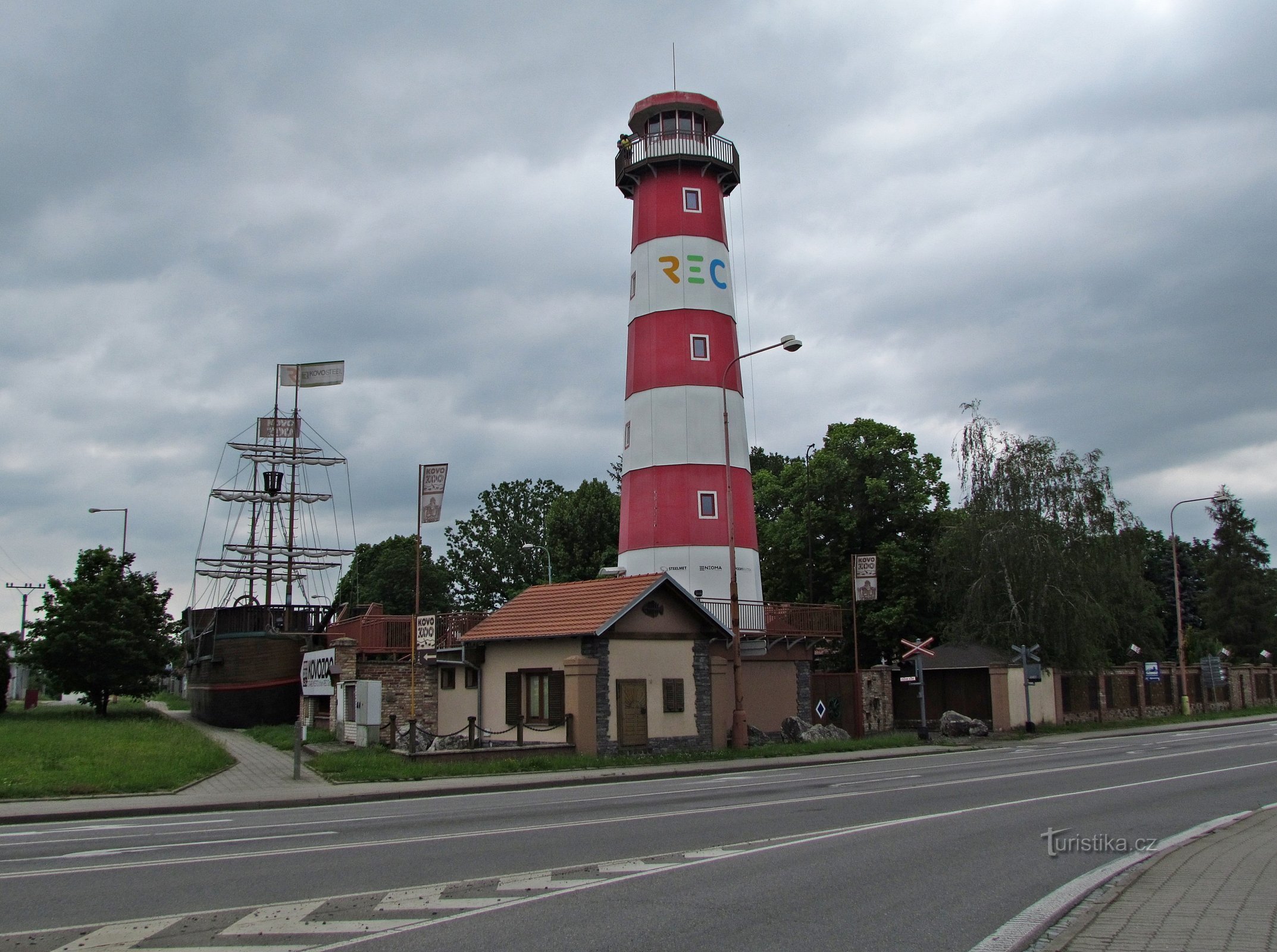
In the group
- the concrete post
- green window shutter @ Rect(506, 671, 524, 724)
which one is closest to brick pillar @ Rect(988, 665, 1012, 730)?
the concrete post

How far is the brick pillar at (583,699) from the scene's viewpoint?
24531mm

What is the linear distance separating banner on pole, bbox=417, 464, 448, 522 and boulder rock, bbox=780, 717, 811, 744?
478 inches

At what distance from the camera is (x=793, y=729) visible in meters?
30.4

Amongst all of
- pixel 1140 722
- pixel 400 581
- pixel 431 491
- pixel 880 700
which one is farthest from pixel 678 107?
pixel 400 581

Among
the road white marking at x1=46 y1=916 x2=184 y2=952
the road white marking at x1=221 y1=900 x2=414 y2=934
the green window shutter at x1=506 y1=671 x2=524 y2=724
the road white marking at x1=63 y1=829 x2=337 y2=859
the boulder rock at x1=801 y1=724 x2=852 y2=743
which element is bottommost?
the boulder rock at x1=801 y1=724 x2=852 y2=743

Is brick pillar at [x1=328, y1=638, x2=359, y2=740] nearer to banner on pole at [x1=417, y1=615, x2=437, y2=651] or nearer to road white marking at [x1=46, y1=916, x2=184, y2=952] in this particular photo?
banner on pole at [x1=417, y1=615, x2=437, y2=651]

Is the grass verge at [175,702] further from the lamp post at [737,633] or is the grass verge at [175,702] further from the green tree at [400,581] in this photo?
the lamp post at [737,633]

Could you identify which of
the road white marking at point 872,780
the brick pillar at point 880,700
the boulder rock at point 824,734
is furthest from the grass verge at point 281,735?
the brick pillar at point 880,700

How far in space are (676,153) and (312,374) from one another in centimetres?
2524

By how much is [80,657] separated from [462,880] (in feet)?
105

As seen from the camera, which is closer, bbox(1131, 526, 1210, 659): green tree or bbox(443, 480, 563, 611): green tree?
bbox(443, 480, 563, 611): green tree

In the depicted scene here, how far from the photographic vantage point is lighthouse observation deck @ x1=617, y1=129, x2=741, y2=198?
3412 centimetres

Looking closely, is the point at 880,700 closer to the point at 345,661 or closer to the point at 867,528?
the point at 867,528

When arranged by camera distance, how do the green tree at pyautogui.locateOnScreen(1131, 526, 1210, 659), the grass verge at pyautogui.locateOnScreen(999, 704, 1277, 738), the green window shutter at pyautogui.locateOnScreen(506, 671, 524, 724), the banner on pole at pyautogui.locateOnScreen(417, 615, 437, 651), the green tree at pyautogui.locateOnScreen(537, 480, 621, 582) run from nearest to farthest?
the banner on pole at pyautogui.locateOnScreen(417, 615, 437, 651), the green window shutter at pyautogui.locateOnScreen(506, 671, 524, 724), the grass verge at pyautogui.locateOnScreen(999, 704, 1277, 738), the green tree at pyautogui.locateOnScreen(537, 480, 621, 582), the green tree at pyautogui.locateOnScreen(1131, 526, 1210, 659)
